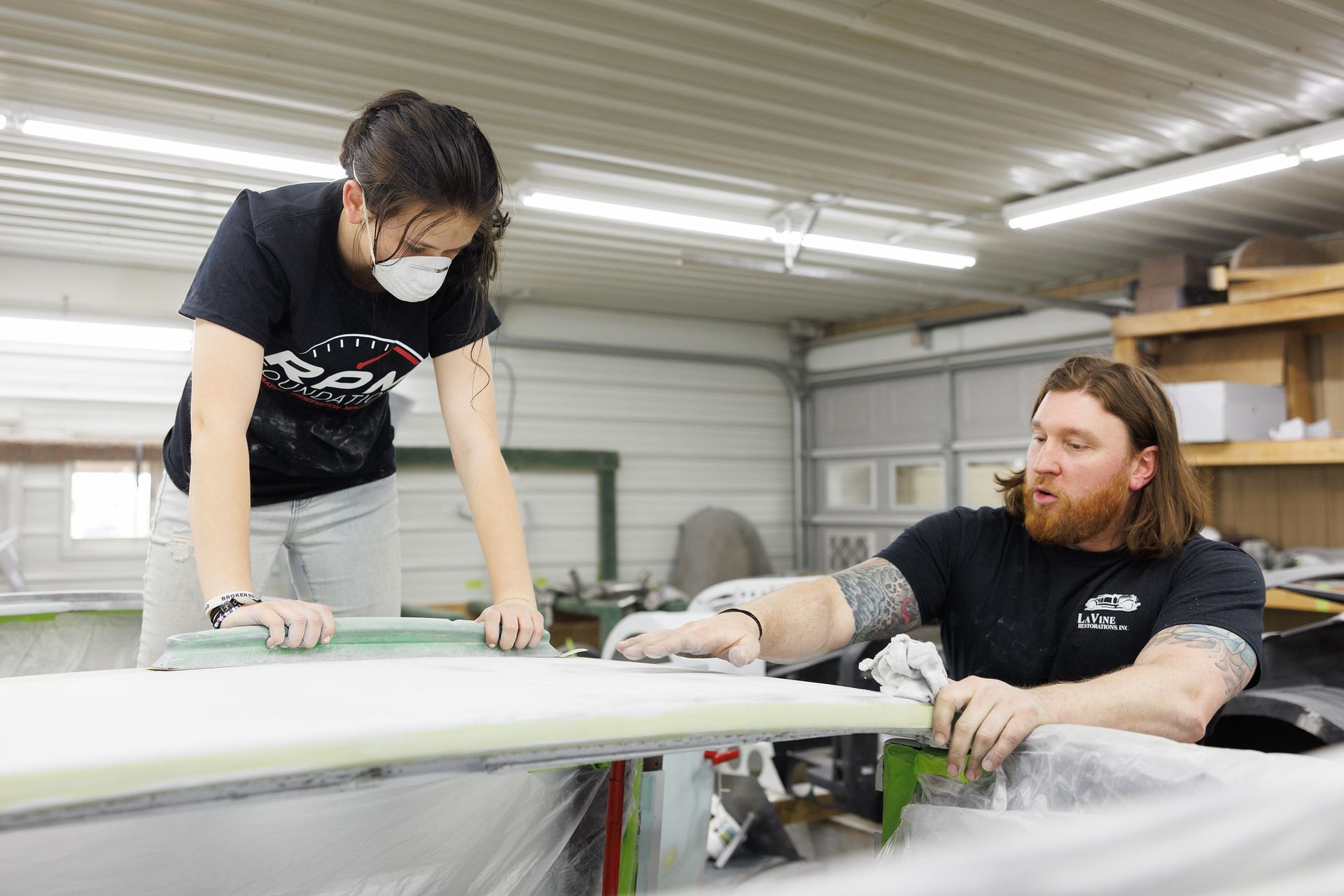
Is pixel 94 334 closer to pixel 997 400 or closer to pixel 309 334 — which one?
pixel 309 334

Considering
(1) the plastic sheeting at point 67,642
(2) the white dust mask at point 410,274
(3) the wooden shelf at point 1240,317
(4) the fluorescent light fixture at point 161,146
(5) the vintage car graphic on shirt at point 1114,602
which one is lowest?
(1) the plastic sheeting at point 67,642

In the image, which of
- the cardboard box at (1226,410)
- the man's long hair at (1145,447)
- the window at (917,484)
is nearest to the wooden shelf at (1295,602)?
the cardboard box at (1226,410)

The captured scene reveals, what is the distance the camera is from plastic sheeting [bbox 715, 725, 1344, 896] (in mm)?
617

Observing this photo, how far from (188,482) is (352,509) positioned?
272 mm

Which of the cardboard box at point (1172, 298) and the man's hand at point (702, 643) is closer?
the man's hand at point (702, 643)

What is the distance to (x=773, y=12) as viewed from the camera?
3.54 metres

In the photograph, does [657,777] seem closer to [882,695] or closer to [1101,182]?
[882,695]

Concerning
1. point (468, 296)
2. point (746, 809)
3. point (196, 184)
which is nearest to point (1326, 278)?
point (746, 809)

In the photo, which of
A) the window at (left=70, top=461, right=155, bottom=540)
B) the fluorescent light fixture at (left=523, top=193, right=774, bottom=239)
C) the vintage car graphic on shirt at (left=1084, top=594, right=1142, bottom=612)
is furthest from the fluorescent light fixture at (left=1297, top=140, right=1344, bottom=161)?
the window at (left=70, top=461, right=155, bottom=540)

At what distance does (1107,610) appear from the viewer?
1.75 metres

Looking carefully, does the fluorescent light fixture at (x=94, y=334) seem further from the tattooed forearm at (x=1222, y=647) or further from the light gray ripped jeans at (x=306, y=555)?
the tattooed forearm at (x=1222, y=647)

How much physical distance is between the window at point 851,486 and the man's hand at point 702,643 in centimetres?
732

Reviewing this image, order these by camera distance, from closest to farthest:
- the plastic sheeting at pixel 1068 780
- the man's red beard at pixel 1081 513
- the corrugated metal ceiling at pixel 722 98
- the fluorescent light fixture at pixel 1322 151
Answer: the plastic sheeting at pixel 1068 780, the man's red beard at pixel 1081 513, the corrugated metal ceiling at pixel 722 98, the fluorescent light fixture at pixel 1322 151

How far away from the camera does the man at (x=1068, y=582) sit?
159cm
